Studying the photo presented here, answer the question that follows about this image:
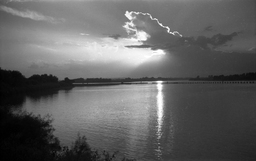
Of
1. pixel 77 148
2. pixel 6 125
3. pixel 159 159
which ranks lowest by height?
pixel 159 159

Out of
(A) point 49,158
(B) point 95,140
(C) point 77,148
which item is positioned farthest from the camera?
(B) point 95,140

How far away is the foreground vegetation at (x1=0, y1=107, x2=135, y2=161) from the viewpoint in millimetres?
9289

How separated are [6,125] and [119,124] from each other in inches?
552

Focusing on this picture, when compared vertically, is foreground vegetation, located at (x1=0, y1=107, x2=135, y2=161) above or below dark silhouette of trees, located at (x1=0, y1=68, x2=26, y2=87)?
below

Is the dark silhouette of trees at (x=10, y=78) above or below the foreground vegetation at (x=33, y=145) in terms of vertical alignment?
above

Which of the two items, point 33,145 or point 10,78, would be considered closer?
point 33,145

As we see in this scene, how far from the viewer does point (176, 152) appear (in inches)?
630

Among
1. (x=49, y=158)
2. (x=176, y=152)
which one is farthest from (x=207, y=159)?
(x=49, y=158)

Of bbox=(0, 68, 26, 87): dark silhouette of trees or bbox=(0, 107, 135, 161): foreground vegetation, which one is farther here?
bbox=(0, 68, 26, 87): dark silhouette of trees

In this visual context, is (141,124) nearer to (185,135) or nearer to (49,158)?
(185,135)

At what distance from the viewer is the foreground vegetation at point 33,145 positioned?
366 inches

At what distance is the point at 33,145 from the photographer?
38.9ft

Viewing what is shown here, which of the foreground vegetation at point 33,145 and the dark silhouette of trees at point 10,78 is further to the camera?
the dark silhouette of trees at point 10,78

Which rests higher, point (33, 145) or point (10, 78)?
point (10, 78)
